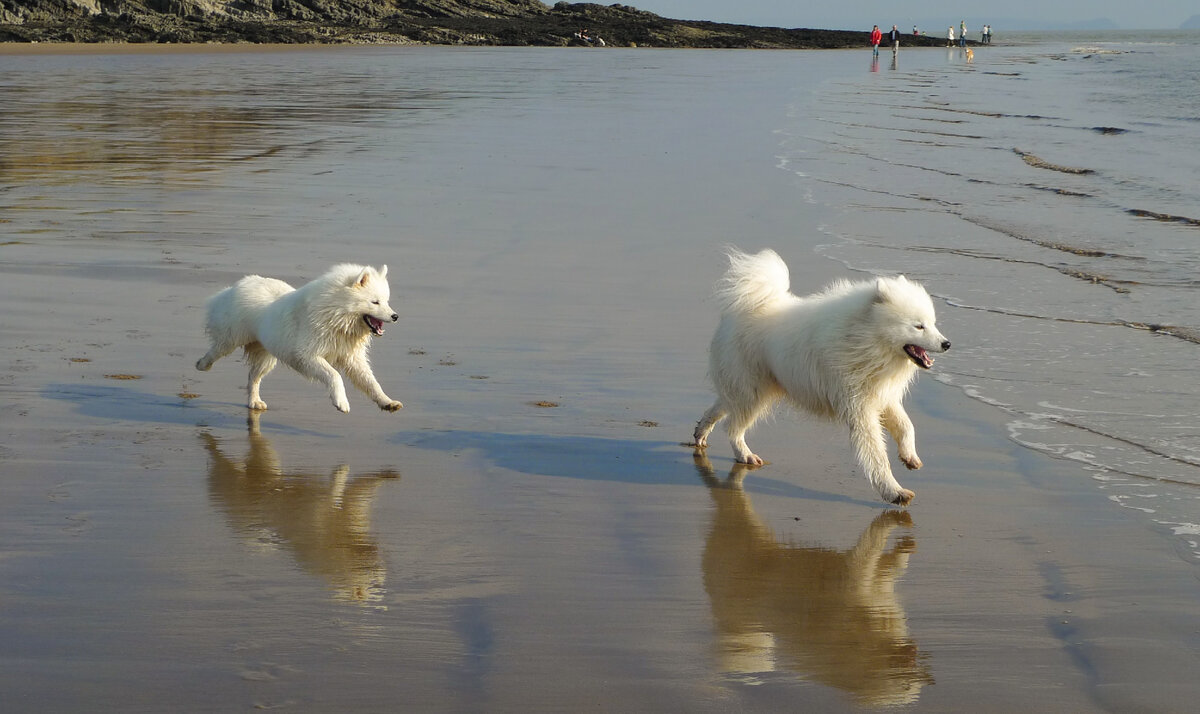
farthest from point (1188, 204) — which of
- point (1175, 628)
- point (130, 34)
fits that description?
point (130, 34)

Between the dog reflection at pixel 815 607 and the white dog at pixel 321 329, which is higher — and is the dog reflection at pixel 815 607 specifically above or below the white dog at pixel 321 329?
below

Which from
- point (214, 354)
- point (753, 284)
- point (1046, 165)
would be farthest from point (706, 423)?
point (1046, 165)

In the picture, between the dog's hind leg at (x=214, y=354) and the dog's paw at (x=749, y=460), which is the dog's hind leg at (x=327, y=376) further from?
the dog's paw at (x=749, y=460)

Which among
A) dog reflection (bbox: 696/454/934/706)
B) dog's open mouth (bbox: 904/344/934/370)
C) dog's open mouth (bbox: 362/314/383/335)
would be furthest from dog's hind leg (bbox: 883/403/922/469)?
dog's open mouth (bbox: 362/314/383/335)

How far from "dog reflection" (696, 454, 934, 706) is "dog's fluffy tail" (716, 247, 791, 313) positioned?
1.09 meters

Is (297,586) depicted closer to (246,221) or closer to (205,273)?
(205,273)

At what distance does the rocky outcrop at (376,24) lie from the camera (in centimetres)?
6625

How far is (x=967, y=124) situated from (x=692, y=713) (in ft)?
74.4

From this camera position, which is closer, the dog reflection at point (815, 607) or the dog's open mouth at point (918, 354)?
the dog reflection at point (815, 607)

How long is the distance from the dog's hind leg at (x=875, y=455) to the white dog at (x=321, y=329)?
2.24 meters

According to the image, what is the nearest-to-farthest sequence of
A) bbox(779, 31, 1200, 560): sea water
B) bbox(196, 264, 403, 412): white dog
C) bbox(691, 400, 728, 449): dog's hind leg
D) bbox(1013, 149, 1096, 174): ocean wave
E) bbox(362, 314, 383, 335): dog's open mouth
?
bbox(691, 400, 728, 449): dog's hind leg → bbox(779, 31, 1200, 560): sea water → bbox(196, 264, 403, 412): white dog → bbox(362, 314, 383, 335): dog's open mouth → bbox(1013, 149, 1096, 174): ocean wave

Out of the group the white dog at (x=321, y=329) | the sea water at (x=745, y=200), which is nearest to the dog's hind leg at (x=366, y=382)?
the white dog at (x=321, y=329)

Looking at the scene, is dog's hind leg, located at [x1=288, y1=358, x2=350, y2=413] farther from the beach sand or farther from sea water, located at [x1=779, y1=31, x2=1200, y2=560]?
sea water, located at [x1=779, y1=31, x2=1200, y2=560]

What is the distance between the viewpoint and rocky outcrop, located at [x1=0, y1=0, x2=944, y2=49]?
6625 cm
